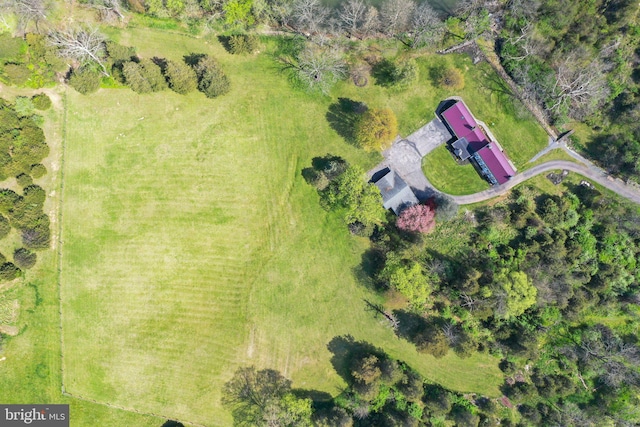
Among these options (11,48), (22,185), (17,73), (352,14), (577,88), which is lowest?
(577,88)

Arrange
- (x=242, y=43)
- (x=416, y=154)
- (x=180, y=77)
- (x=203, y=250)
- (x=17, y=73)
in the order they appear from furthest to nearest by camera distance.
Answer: (x=416, y=154) → (x=242, y=43) → (x=203, y=250) → (x=17, y=73) → (x=180, y=77)

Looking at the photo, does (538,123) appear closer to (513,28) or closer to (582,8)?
(513,28)

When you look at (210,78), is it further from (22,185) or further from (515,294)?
(515,294)

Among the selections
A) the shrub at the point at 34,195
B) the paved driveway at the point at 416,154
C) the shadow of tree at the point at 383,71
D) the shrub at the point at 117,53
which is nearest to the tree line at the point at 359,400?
the paved driveway at the point at 416,154

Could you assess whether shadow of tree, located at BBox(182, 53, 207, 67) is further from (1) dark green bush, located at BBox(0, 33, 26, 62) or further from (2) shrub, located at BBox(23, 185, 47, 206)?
(2) shrub, located at BBox(23, 185, 47, 206)

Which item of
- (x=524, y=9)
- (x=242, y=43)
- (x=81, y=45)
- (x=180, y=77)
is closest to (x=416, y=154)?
(x=524, y=9)

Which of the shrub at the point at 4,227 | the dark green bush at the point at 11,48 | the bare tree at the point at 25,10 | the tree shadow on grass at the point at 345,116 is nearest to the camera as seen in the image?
the shrub at the point at 4,227

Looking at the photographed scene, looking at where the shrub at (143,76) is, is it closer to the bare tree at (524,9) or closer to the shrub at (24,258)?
the shrub at (24,258)

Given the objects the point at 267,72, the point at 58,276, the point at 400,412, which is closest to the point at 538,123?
the point at 267,72
